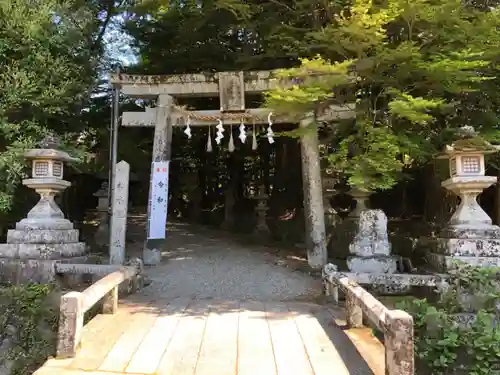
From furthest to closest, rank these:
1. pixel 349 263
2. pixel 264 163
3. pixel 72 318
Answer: pixel 264 163 → pixel 349 263 → pixel 72 318

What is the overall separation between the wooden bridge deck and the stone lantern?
2320 mm

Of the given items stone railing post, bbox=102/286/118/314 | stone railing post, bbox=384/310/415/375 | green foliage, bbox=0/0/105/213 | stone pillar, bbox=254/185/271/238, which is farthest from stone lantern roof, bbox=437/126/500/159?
stone pillar, bbox=254/185/271/238

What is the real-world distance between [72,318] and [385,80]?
6.20 metres

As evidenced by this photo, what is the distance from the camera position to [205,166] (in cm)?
1769

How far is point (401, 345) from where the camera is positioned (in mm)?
3152

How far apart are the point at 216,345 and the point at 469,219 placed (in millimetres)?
4550

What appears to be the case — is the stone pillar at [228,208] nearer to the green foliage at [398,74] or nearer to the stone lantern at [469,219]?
the green foliage at [398,74]

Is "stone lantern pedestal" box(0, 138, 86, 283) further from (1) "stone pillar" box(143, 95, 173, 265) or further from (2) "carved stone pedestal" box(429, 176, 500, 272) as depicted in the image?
(2) "carved stone pedestal" box(429, 176, 500, 272)

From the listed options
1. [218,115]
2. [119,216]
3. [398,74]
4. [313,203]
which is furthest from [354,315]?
[218,115]

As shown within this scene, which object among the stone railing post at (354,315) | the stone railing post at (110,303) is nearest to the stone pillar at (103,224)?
the stone railing post at (110,303)

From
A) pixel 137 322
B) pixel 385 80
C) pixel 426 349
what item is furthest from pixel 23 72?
pixel 426 349

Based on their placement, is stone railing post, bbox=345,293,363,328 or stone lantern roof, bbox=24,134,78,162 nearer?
stone railing post, bbox=345,293,363,328

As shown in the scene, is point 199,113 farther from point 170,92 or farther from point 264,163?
point 264,163

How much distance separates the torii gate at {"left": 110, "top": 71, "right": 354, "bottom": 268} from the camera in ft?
30.1
